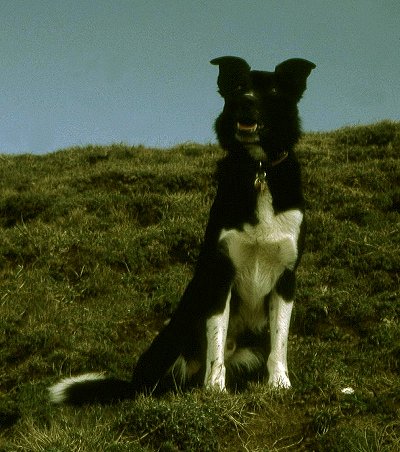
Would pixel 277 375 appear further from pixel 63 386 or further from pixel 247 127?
pixel 247 127

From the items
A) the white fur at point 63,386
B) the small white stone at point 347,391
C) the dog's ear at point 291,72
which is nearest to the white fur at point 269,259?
the small white stone at point 347,391

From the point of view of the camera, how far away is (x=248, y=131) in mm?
5273

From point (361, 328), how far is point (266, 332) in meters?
1.68

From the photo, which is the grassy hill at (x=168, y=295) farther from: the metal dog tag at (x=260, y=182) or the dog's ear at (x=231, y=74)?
the dog's ear at (x=231, y=74)

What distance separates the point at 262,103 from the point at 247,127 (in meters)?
0.22

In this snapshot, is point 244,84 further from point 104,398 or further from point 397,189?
point 397,189

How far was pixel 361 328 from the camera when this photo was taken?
22.1 ft

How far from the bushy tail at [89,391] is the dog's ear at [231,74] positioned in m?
2.39

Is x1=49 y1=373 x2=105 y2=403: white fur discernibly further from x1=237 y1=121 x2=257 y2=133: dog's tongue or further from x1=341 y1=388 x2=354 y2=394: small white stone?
x1=237 y1=121 x2=257 y2=133: dog's tongue

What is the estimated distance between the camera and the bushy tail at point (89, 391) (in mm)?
5473

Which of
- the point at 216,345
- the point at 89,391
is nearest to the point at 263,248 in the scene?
the point at 216,345

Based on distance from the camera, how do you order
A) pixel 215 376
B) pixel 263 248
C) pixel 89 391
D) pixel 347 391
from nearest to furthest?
1. pixel 347 391
2. pixel 215 376
3. pixel 263 248
4. pixel 89 391

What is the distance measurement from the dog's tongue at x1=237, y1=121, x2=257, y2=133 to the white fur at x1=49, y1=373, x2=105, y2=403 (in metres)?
2.22

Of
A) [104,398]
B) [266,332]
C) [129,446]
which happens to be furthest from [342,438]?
[104,398]
